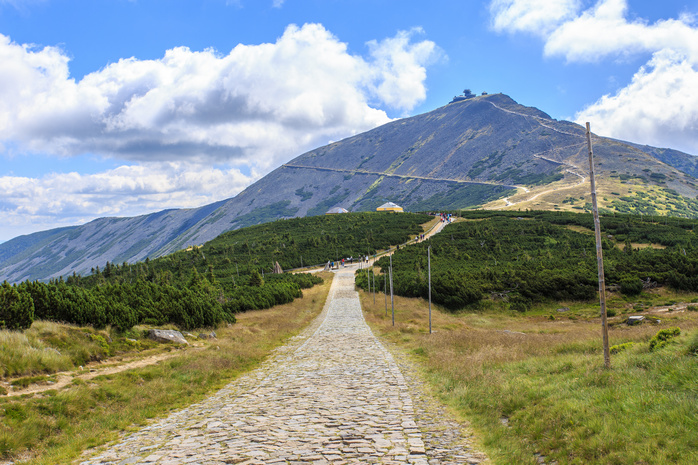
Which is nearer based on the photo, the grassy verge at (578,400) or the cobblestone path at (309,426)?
the grassy verge at (578,400)

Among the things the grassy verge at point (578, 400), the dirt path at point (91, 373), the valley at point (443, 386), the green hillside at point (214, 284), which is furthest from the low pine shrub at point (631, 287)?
the dirt path at point (91, 373)

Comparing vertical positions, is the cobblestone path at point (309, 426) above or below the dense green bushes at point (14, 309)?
below

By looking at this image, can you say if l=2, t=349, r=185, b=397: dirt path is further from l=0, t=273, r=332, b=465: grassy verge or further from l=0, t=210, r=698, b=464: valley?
l=0, t=273, r=332, b=465: grassy verge

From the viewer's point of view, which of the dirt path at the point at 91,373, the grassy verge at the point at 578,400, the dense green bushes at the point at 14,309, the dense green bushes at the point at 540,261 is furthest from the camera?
the dense green bushes at the point at 540,261

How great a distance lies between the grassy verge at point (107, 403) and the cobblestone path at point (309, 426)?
696 millimetres

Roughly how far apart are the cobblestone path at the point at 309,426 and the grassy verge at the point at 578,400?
80 centimetres

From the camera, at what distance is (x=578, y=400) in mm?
7258

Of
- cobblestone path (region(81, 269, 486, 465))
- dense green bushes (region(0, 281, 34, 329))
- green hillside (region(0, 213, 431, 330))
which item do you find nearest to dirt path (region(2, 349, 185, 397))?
dense green bushes (region(0, 281, 34, 329))

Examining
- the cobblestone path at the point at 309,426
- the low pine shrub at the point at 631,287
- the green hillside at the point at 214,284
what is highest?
the green hillside at the point at 214,284

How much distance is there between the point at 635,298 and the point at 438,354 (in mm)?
28559

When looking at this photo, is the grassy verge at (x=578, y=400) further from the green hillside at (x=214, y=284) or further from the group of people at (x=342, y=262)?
the group of people at (x=342, y=262)

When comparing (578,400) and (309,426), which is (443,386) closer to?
(578,400)

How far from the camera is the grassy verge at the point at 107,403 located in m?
7.63

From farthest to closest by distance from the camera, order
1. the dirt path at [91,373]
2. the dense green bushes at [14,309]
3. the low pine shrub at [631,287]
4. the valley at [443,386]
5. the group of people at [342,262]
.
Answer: the group of people at [342,262], the low pine shrub at [631,287], the dense green bushes at [14,309], the dirt path at [91,373], the valley at [443,386]
